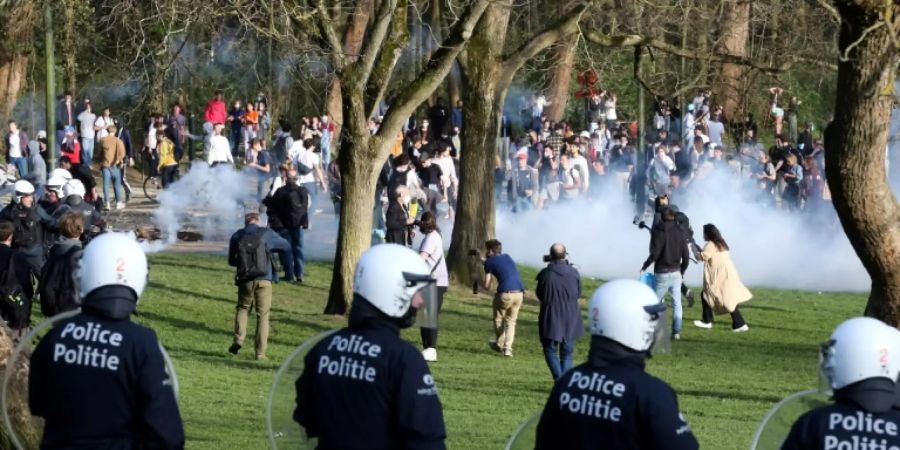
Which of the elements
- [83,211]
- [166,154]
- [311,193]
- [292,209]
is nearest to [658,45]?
[292,209]

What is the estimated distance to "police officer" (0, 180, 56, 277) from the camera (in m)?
19.0

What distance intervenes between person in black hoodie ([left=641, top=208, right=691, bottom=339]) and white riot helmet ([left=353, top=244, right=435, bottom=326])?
585 inches

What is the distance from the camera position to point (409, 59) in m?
39.3

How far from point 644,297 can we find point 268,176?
26.3 m

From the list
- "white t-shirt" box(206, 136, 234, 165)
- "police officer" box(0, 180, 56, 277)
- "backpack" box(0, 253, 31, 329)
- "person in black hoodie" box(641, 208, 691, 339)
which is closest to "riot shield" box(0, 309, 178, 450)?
"backpack" box(0, 253, 31, 329)

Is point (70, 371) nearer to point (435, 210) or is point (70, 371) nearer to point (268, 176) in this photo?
point (435, 210)

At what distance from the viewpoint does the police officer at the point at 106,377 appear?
19.3 ft

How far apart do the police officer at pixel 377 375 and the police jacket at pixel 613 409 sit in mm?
442

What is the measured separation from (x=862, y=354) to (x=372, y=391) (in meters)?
1.74

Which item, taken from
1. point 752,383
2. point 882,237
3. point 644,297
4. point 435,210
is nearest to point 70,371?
point 644,297

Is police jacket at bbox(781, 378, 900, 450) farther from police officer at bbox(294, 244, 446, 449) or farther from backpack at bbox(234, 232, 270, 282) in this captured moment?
backpack at bbox(234, 232, 270, 282)

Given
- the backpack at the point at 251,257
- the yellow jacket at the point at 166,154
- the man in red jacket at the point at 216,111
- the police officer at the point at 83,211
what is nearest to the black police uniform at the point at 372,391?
the backpack at the point at 251,257

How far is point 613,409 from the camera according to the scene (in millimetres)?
5562

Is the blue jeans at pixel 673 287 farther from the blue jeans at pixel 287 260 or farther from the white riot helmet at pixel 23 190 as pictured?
the white riot helmet at pixel 23 190
